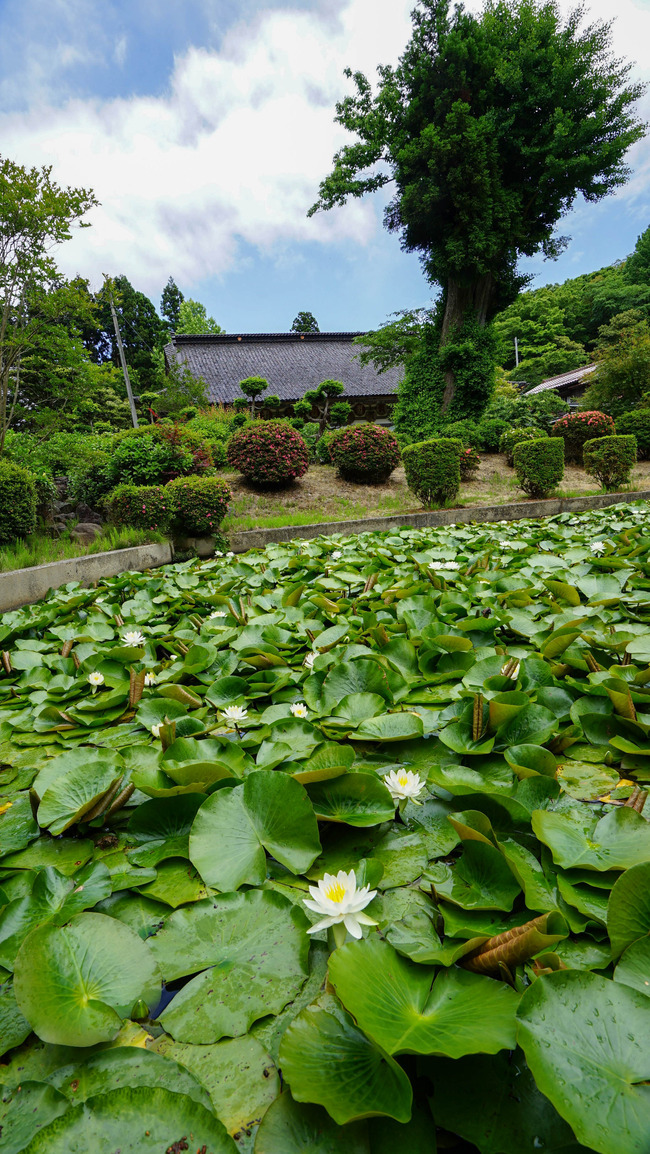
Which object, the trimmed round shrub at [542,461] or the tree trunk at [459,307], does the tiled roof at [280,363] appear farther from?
the trimmed round shrub at [542,461]

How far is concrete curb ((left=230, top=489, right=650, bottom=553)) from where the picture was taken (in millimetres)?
5703

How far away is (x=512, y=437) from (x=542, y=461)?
3.02 metres

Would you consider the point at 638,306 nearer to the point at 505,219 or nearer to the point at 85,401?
the point at 505,219

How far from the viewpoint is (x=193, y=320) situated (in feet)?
98.2

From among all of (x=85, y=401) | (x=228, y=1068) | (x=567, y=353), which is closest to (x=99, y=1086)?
(x=228, y=1068)

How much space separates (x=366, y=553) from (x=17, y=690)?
2.22 m

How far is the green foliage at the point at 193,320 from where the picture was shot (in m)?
29.7

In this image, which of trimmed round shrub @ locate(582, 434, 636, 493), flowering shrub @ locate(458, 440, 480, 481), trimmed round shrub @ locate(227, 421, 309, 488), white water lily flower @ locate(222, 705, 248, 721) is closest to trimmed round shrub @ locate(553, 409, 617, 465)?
trimmed round shrub @ locate(582, 434, 636, 493)

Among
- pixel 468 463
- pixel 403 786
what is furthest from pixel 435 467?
pixel 403 786

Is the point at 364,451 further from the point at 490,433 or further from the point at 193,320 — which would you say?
the point at 193,320

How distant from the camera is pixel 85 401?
21.9 feet

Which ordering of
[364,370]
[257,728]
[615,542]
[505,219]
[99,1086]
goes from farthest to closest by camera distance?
[364,370]
[505,219]
[615,542]
[257,728]
[99,1086]

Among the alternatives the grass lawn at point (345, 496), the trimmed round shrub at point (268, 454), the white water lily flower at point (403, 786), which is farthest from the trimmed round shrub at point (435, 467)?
the white water lily flower at point (403, 786)

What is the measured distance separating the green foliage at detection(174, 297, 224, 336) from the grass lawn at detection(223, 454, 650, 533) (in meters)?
24.8
